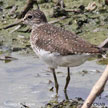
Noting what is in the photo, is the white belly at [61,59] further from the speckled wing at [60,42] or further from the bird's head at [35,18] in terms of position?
the bird's head at [35,18]

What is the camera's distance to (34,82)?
5777 millimetres

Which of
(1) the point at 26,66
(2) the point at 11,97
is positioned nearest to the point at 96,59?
(1) the point at 26,66

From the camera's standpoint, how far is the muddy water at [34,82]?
516 centimetres

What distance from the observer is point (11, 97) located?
207 inches

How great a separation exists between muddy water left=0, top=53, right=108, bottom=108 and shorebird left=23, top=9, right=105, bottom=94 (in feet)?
0.80

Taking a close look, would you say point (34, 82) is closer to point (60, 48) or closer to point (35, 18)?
point (35, 18)

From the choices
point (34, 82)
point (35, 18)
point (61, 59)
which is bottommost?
point (34, 82)

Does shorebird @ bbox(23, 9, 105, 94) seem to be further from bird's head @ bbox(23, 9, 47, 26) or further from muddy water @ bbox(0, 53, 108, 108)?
bird's head @ bbox(23, 9, 47, 26)

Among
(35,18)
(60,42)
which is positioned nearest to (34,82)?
(35,18)

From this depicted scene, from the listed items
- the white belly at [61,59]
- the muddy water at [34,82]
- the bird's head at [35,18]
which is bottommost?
the muddy water at [34,82]

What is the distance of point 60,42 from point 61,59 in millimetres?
226

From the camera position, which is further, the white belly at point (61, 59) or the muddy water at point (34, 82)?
the muddy water at point (34, 82)

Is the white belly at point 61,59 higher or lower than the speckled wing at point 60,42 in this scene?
lower

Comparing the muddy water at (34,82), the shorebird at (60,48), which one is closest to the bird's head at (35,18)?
the shorebird at (60,48)
